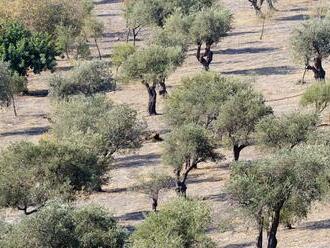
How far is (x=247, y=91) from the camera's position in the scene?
210ft

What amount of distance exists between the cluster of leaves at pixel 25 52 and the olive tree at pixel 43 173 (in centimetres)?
3996

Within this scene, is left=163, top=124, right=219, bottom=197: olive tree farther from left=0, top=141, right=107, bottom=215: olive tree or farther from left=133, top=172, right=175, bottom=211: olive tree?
left=0, top=141, right=107, bottom=215: olive tree

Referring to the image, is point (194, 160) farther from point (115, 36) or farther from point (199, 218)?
point (115, 36)

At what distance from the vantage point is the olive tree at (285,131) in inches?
2213

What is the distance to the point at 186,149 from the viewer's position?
2158 inches

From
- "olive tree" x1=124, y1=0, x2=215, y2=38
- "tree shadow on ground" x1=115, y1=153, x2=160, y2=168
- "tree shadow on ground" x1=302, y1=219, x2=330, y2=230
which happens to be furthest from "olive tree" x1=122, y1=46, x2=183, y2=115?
"tree shadow on ground" x1=302, y1=219, x2=330, y2=230

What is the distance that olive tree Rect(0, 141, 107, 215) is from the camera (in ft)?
161

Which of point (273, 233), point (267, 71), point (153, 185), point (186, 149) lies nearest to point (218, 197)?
point (186, 149)

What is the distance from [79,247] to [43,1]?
245ft

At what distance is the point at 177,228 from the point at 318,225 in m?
12.7

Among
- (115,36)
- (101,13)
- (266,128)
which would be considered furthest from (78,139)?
(101,13)

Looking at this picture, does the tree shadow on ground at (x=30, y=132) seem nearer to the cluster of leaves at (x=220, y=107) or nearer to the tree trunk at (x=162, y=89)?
the tree trunk at (x=162, y=89)

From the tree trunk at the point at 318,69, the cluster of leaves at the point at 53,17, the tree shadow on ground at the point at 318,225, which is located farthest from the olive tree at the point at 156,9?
the tree shadow on ground at the point at 318,225

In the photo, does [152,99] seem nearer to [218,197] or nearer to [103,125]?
[103,125]
